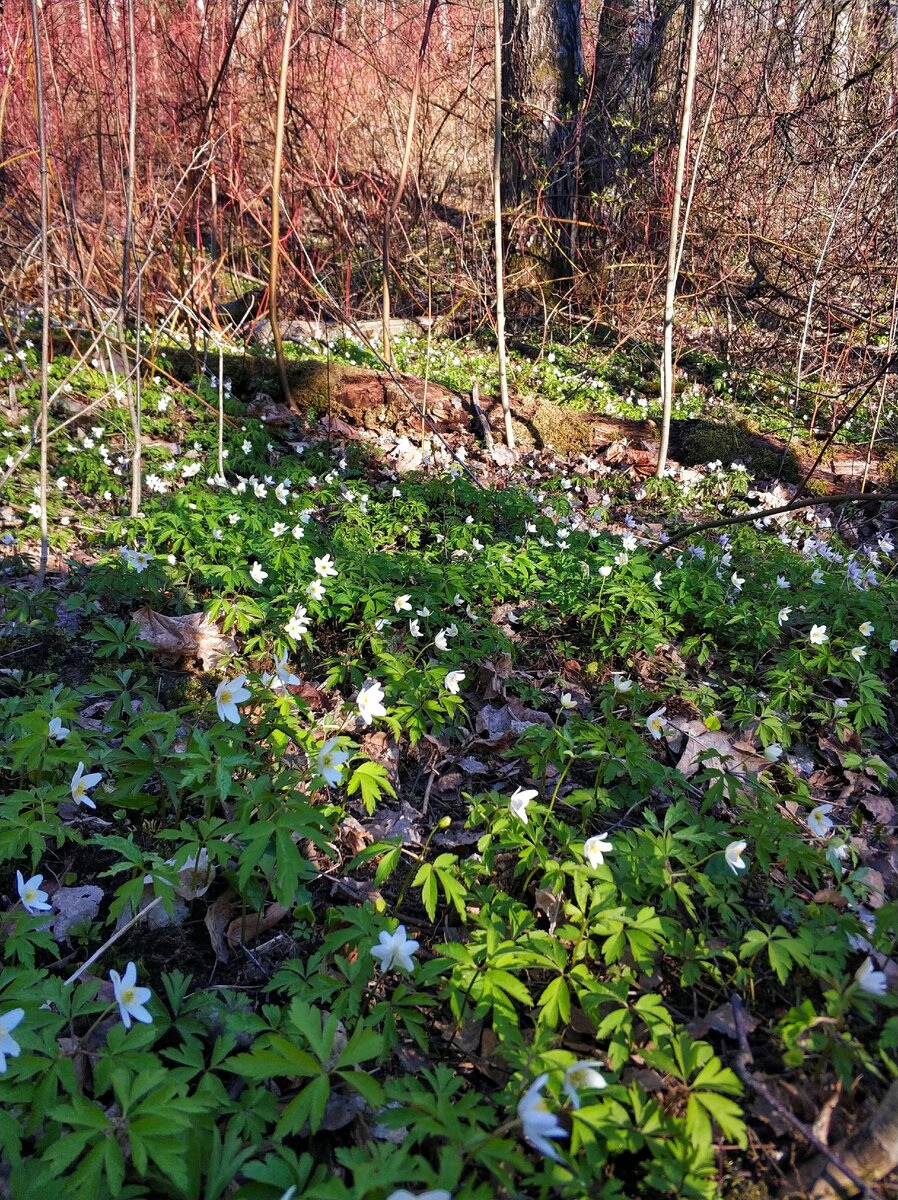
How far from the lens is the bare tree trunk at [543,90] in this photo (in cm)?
892

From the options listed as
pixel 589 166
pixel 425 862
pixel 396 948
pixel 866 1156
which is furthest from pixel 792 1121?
pixel 589 166

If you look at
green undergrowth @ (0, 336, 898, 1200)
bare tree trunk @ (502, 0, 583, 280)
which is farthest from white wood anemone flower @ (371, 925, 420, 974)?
bare tree trunk @ (502, 0, 583, 280)

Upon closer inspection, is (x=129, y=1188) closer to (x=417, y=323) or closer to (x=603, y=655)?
(x=603, y=655)

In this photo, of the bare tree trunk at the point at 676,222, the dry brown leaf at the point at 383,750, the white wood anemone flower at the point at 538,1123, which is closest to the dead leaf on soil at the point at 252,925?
the dry brown leaf at the point at 383,750

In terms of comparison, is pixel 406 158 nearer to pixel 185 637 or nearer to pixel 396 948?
pixel 185 637

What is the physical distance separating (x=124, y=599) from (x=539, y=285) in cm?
763

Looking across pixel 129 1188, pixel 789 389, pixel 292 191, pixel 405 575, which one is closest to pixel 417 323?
pixel 292 191

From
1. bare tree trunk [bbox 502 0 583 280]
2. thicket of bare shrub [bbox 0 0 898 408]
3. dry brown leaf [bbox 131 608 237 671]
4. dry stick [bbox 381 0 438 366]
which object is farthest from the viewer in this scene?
bare tree trunk [bbox 502 0 583 280]

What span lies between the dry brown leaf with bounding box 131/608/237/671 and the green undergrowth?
41 mm

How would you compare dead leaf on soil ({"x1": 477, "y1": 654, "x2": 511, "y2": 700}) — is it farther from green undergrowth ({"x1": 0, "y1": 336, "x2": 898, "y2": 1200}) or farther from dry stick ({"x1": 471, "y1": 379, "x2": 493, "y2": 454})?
dry stick ({"x1": 471, "y1": 379, "x2": 493, "y2": 454})

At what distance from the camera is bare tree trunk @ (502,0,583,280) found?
29.3 feet

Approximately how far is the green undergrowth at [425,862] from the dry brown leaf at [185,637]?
0.04 meters

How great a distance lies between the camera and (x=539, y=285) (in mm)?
9141

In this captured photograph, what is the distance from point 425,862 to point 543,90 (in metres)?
10.2
